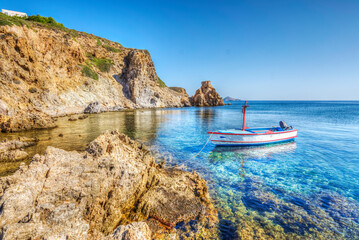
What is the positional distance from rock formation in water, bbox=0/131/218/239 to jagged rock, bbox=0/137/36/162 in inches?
305

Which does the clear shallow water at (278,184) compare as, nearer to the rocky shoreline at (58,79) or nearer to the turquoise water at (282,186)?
the turquoise water at (282,186)

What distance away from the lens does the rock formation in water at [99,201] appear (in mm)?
4438

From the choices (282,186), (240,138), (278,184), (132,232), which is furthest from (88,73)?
(132,232)

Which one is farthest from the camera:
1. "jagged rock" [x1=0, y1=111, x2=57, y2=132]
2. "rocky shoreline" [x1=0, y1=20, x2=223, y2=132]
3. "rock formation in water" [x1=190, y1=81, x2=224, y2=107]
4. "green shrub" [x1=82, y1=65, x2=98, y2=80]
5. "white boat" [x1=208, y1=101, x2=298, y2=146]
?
"rock formation in water" [x1=190, y1=81, x2=224, y2=107]

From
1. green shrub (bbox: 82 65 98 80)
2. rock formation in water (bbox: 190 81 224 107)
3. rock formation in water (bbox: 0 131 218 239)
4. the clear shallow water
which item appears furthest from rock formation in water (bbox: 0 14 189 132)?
rock formation in water (bbox: 190 81 224 107)

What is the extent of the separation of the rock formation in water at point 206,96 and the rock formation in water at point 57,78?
32313 millimetres

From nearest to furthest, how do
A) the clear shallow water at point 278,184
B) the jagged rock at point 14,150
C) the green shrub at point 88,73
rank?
the clear shallow water at point 278,184 < the jagged rock at point 14,150 < the green shrub at point 88,73

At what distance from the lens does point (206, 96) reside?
114 metres

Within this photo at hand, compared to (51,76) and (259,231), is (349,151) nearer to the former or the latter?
(259,231)

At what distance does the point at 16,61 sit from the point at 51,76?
26.7 ft

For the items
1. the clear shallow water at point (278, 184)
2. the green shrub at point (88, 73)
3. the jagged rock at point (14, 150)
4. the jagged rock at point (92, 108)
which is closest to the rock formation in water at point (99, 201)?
the clear shallow water at point (278, 184)

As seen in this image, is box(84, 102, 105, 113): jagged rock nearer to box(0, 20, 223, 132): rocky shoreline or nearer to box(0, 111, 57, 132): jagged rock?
box(0, 20, 223, 132): rocky shoreline

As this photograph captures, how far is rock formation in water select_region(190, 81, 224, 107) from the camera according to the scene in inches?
4296

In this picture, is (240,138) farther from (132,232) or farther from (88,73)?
(88,73)
